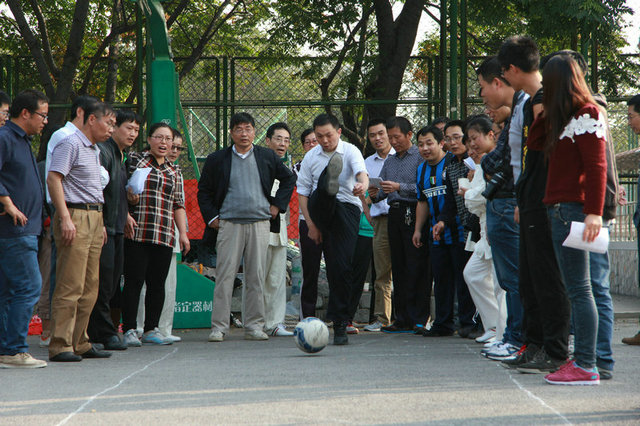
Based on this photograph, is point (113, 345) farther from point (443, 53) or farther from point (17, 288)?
point (443, 53)

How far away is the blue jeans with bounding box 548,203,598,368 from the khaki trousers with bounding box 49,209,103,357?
3.37m

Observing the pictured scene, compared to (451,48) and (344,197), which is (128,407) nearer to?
(344,197)

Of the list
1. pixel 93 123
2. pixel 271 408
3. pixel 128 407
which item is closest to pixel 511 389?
pixel 271 408

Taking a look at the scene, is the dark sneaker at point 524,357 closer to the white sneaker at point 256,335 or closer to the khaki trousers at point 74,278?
the white sneaker at point 256,335

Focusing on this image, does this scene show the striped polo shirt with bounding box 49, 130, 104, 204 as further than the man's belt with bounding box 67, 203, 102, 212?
No

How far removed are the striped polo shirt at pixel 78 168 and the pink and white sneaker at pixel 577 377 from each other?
351cm

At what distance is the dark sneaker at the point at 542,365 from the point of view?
473cm

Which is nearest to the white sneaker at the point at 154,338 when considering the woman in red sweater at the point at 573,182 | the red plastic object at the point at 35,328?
the red plastic object at the point at 35,328

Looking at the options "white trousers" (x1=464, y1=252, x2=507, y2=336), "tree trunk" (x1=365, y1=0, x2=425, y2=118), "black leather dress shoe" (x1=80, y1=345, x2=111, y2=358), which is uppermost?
"tree trunk" (x1=365, y1=0, x2=425, y2=118)

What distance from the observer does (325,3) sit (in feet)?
42.8

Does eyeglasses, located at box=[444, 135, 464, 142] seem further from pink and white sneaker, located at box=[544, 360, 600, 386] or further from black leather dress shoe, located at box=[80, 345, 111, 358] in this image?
black leather dress shoe, located at box=[80, 345, 111, 358]

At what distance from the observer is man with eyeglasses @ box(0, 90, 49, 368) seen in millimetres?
5375

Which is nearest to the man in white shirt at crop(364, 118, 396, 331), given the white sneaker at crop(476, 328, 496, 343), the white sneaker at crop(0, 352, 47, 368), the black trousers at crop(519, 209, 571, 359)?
the white sneaker at crop(476, 328, 496, 343)

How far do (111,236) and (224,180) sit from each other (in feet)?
4.85
